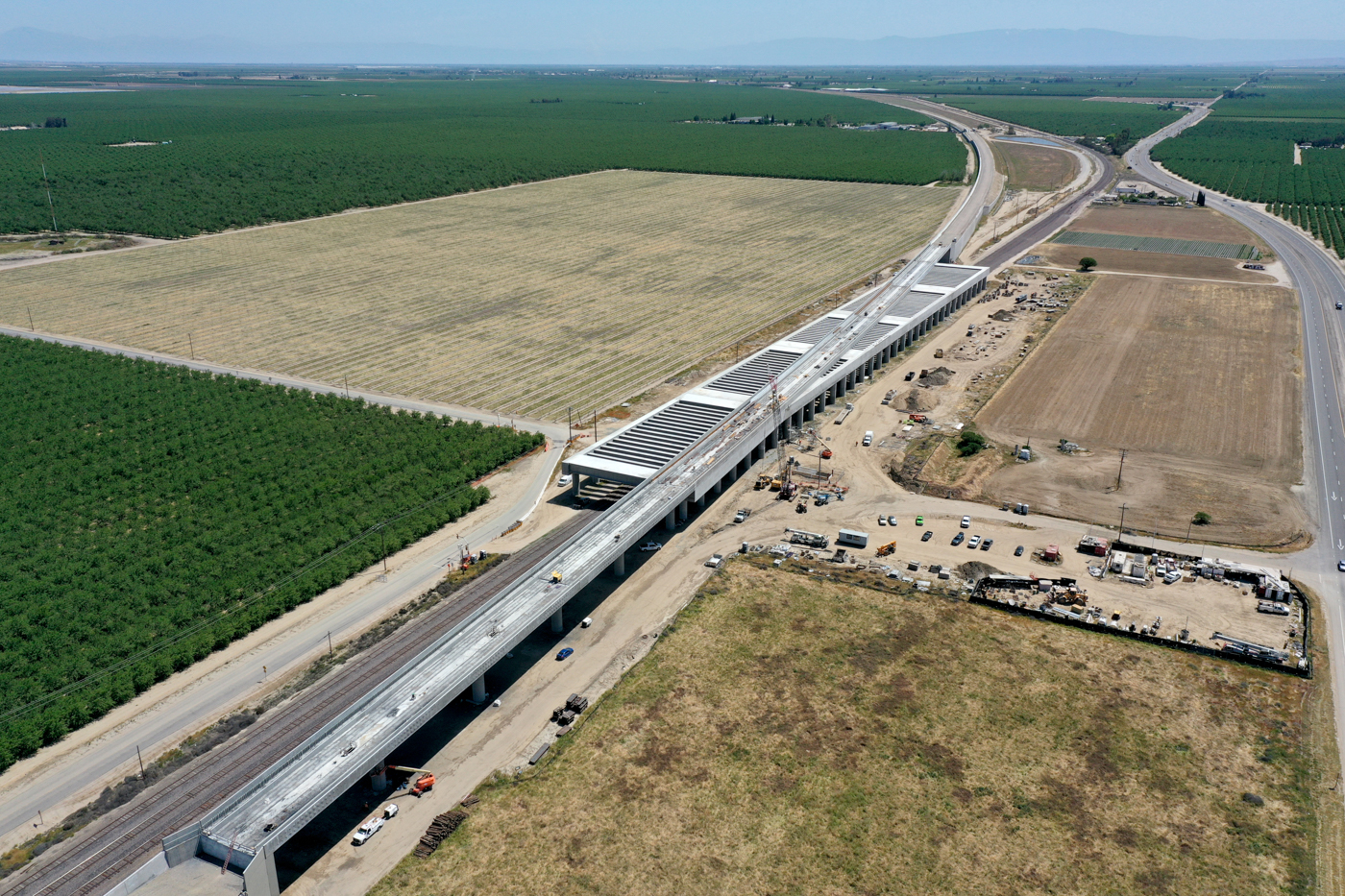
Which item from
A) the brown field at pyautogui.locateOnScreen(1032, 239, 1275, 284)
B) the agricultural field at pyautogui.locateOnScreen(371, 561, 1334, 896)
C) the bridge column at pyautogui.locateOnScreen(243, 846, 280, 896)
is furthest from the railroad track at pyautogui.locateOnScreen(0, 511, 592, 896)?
the brown field at pyautogui.locateOnScreen(1032, 239, 1275, 284)

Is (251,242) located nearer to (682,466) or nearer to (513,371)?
(513,371)

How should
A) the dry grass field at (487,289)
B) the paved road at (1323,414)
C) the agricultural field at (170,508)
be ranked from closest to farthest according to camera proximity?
the agricultural field at (170,508) → the paved road at (1323,414) → the dry grass field at (487,289)

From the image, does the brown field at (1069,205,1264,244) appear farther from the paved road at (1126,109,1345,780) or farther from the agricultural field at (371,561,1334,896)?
the agricultural field at (371,561,1334,896)

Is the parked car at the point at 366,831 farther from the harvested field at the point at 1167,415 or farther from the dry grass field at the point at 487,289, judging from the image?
the harvested field at the point at 1167,415

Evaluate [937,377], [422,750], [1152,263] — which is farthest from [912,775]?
[1152,263]

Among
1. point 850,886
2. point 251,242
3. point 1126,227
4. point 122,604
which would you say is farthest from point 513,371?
point 1126,227

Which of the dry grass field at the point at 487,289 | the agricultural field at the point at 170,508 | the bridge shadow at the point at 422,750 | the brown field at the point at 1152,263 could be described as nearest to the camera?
the bridge shadow at the point at 422,750

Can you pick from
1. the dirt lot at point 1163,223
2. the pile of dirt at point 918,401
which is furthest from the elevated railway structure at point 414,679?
the dirt lot at point 1163,223
